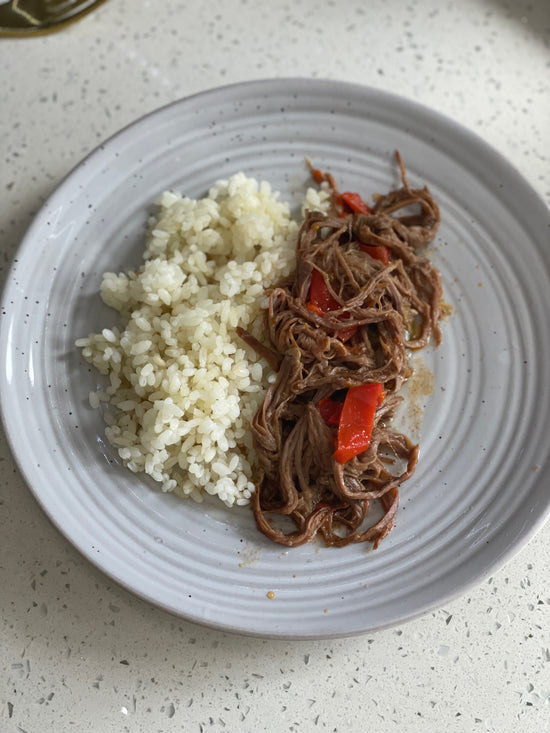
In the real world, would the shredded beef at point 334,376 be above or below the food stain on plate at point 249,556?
above

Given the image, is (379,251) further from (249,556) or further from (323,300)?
(249,556)

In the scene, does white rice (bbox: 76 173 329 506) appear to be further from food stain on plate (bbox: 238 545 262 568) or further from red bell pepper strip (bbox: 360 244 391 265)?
red bell pepper strip (bbox: 360 244 391 265)

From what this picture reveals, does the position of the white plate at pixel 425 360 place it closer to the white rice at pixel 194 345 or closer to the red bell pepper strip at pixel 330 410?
the white rice at pixel 194 345

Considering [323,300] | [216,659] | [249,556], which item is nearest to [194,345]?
[323,300]

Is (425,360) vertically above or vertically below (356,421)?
above

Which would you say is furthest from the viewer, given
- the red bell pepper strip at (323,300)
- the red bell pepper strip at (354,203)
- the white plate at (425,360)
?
the red bell pepper strip at (354,203)

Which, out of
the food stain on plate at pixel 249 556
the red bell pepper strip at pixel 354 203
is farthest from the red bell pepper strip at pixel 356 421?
the red bell pepper strip at pixel 354 203
